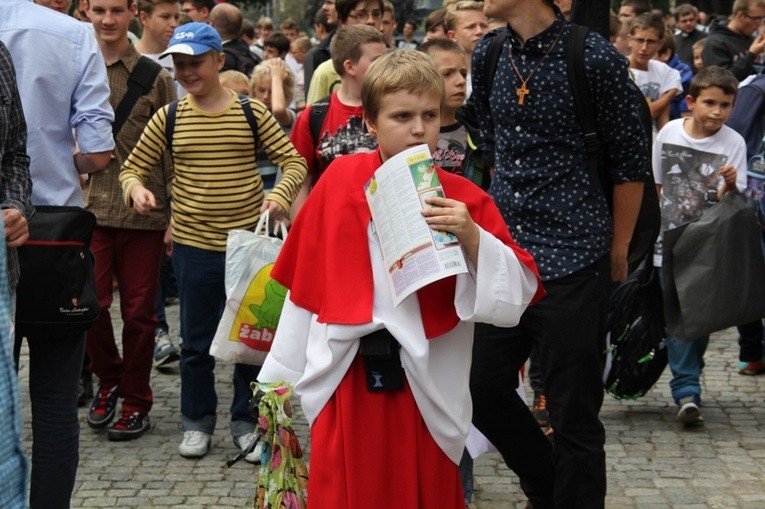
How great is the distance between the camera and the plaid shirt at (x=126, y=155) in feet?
22.4

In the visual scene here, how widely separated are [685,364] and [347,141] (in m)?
2.38

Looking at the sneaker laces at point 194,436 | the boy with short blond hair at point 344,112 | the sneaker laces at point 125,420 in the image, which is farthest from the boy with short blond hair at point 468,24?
the sneaker laces at point 125,420

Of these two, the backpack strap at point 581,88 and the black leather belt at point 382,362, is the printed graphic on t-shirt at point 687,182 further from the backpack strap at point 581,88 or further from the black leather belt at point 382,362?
the black leather belt at point 382,362

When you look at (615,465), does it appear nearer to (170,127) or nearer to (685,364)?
(685,364)

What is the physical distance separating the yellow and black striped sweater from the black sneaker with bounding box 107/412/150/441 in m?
1.05

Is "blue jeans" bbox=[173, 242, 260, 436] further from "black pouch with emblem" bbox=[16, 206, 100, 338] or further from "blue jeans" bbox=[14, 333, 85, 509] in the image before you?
"black pouch with emblem" bbox=[16, 206, 100, 338]

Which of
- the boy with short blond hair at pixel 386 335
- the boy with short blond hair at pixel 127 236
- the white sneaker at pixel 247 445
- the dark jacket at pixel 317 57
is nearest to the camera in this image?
the boy with short blond hair at pixel 386 335

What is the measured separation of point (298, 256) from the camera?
407 cm

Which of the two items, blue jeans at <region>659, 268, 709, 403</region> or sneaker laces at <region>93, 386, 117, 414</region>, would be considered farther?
blue jeans at <region>659, 268, 709, 403</region>

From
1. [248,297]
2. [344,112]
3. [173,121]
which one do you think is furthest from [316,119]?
[248,297]

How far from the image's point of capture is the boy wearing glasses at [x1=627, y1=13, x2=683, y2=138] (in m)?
9.59

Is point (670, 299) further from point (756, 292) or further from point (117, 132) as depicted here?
point (117, 132)

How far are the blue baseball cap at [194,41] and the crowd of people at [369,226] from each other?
0.03ft

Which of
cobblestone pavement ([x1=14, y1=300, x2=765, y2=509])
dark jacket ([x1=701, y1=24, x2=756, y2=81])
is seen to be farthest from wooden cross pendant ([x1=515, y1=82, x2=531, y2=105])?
dark jacket ([x1=701, y1=24, x2=756, y2=81])
